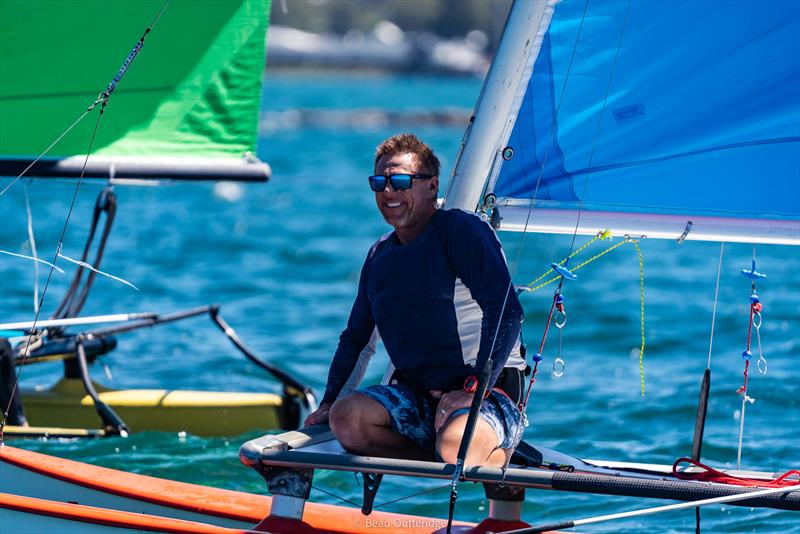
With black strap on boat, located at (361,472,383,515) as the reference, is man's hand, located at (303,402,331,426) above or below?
above

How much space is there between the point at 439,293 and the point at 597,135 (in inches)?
35.9

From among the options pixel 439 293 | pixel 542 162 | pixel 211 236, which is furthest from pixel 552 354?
pixel 211 236

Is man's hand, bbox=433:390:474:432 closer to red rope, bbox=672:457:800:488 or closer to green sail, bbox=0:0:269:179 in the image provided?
red rope, bbox=672:457:800:488

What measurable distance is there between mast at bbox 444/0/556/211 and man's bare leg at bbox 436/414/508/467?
89 centimetres

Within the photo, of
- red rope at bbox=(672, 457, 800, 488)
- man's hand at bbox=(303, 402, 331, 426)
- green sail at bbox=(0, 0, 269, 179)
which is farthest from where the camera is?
green sail at bbox=(0, 0, 269, 179)

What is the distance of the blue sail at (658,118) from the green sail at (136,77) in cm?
228

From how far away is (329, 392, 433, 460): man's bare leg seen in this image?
3732 millimetres

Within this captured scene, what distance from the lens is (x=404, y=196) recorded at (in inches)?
148

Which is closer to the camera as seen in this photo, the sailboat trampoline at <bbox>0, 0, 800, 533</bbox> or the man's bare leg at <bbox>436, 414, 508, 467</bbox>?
the man's bare leg at <bbox>436, 414, 508, 467</bbox>

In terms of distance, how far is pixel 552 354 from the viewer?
9.38 meters

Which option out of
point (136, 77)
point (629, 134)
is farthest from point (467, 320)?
point (136, 77)

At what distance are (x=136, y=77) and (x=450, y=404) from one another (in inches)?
123

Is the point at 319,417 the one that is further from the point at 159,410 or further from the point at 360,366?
the point at 159,410

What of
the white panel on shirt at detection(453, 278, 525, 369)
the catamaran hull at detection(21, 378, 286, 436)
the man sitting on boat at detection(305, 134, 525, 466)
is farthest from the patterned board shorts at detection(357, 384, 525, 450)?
the catamaran hull at detection(21, 378, 286, 436)
